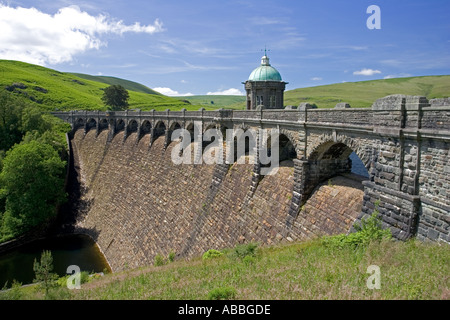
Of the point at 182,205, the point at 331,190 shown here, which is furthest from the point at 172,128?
the point at 331,190

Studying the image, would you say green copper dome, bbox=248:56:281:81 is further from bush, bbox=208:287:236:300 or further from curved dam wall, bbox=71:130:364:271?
bush, bbox=208:287:236:300

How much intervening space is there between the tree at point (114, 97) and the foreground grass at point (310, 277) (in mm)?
88369

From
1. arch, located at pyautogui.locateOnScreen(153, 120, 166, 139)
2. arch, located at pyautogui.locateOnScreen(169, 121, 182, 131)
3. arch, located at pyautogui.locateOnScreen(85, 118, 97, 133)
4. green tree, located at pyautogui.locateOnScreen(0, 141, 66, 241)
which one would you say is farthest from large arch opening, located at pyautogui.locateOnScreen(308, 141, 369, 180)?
arch, located at pyautogui.locateOnScreen(85, 118, 97, 133)

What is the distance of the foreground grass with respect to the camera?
8891mm

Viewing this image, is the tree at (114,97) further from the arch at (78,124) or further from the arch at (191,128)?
the arch at (191,128)

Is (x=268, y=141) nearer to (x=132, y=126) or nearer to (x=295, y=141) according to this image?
(x=295, y=141)

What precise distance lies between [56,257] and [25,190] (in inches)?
376

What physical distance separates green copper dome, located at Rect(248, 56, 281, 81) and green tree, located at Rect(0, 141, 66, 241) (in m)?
28.4

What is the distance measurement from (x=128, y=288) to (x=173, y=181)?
22730 mm

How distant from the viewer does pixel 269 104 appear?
36.0 metres

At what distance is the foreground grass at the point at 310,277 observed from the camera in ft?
29.2
